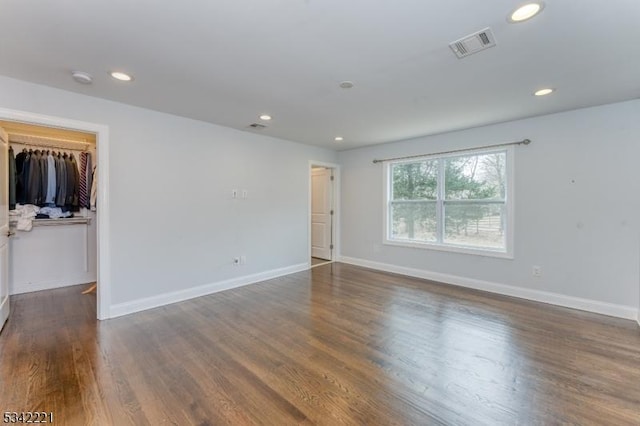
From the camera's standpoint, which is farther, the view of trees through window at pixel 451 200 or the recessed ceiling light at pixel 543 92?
the view of trees through window at pixel 451 200

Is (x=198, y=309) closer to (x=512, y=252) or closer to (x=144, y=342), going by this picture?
(x=144, y=342)

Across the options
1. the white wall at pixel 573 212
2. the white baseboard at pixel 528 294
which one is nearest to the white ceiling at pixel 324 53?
the white wall at pixel 573 212

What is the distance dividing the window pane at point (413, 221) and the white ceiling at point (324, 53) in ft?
6.25

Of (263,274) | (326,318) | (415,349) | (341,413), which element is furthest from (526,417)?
(263,274)

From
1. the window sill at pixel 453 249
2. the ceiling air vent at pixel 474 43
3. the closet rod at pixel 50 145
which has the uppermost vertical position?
the ceiling air vent at pixel 474 43

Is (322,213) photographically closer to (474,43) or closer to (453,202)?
(453,202)

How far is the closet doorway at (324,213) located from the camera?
6.19 metres

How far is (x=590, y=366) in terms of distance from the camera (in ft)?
7.35

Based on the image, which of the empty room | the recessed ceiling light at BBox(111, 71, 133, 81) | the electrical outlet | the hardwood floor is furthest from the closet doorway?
the recessed ceiling light at BBox(111, 71, 133, 81)

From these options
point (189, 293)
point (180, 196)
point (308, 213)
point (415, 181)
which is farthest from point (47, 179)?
point (415, 181)

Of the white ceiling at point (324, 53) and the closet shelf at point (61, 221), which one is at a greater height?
the white ceiling at point (324, 53)

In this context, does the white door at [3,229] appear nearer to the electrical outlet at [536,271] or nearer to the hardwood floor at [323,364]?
the hardwood floor at [323,364]

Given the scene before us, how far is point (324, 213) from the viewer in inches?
251

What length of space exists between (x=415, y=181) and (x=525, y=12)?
3462mm
